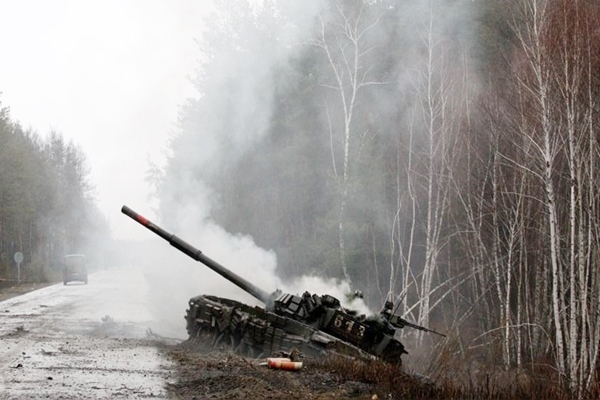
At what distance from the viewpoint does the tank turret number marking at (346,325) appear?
16.4 m

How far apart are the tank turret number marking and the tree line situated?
3628cm

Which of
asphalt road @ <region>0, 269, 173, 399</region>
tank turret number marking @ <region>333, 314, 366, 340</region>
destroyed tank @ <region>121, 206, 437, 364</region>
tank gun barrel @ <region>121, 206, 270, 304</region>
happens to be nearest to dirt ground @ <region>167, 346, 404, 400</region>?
asphalt road @ <region>0, 269, 173, 399</region>

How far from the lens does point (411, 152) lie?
2631cm

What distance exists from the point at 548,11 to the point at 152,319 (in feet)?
52.0

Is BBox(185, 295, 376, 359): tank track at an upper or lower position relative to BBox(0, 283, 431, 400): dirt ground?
upper

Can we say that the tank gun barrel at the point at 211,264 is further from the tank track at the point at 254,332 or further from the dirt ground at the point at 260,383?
the dirt ground at the point at 260,383

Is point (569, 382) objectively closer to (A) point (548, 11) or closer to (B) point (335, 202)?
(A) point (548, 11)

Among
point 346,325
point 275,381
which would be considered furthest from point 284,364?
point 346,325

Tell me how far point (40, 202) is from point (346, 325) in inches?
2269

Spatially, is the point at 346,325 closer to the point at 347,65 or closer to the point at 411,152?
the point at 411,152

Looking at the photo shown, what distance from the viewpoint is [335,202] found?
29.2 metres

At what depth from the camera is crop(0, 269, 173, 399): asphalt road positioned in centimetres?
1128

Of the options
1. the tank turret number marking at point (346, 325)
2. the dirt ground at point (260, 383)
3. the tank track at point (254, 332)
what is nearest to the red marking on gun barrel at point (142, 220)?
the tank track at point (254, 332)

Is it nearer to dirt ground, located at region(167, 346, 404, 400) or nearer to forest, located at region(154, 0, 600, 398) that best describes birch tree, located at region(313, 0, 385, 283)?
forest, located at region(154, 0, 600, 398)
